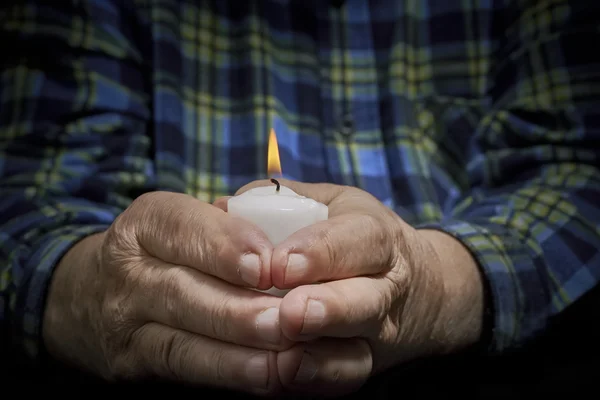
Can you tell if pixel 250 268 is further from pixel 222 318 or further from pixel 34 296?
pixel 34 296

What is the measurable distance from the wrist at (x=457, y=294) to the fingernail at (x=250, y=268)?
9.0 inches

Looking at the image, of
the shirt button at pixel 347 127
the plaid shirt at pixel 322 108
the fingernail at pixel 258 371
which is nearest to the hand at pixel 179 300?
the fingernail at pixel 258 371

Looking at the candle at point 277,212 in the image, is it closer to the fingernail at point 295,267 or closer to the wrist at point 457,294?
the fingernail at point 295,267

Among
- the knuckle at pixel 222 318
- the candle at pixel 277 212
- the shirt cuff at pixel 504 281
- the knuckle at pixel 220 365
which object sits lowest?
the shirt cuff at pixel 504 281

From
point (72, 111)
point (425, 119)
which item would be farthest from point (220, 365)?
point (425, 119)

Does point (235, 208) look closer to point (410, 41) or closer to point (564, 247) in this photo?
point (564, 247)

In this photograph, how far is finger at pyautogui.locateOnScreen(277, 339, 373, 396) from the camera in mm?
395

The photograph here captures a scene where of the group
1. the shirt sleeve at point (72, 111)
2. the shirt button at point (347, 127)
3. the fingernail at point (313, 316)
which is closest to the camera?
the fingernail at point (313, 316)

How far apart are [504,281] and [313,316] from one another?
1.05 feet

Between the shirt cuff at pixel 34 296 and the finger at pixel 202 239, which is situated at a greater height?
the finger at pixel 202 239

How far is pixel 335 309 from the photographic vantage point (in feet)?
1.24

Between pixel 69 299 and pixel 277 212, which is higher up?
pixel 277 212

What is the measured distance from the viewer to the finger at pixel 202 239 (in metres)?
0.38

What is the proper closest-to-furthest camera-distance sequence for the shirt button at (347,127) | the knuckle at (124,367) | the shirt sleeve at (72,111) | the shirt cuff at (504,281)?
the knuckle at (124,367) → the shirt cuff at (504,281) → the shirt sleeve at (72,111) → the shirt button at (347,127)
